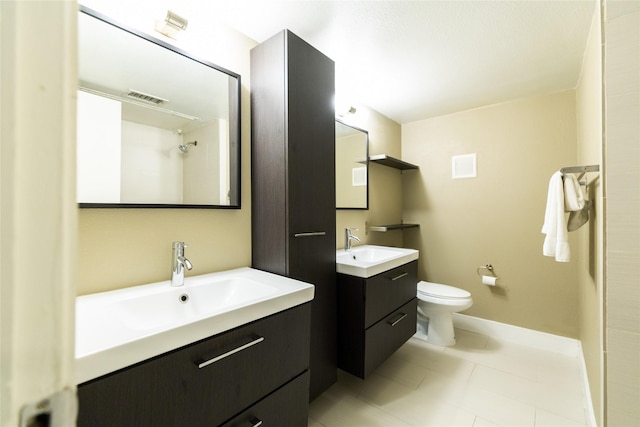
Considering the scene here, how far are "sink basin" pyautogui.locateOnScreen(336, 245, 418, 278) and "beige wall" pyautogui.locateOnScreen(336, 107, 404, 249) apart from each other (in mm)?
166

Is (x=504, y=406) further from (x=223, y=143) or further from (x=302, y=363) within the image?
(x=223, y=143)

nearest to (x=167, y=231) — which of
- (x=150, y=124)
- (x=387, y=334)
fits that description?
(x=150, y=124)

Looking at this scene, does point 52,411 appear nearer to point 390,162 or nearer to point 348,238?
point 348,238

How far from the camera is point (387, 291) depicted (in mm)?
1712

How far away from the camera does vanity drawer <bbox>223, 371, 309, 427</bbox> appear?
91cm

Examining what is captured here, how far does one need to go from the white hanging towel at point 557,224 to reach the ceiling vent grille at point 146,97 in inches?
79.3

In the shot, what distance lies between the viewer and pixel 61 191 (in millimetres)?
246

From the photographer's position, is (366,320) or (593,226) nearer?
(593,226)

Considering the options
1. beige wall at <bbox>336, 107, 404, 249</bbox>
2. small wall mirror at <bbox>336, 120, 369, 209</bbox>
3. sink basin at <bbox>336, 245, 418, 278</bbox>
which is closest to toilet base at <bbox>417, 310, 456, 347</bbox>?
sink basin at <bbox>336, 245, 418, 278</bbox>

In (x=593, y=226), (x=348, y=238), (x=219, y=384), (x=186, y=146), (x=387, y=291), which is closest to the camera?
(x=219, y=384)

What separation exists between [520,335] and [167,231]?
2915mm

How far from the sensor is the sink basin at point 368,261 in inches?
61.0

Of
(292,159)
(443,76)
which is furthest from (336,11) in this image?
(443,76)

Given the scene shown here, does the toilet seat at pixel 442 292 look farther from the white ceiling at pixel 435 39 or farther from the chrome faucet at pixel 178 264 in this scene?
the chrome faucet at pixel 178 264
